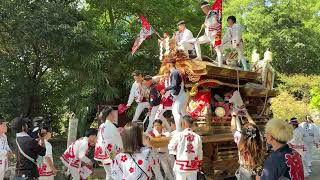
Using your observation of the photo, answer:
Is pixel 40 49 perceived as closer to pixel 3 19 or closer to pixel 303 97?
pixel 3 19

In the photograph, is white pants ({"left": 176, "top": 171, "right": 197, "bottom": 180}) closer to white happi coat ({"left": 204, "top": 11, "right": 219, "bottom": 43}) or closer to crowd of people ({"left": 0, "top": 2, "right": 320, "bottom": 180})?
crowd of people ({"left": 0, "top": 2, "right": 320, "bottom": 180})

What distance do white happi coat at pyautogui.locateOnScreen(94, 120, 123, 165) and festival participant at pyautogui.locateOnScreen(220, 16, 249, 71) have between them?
15.3 feet

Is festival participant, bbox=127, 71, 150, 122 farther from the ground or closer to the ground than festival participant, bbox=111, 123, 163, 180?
farther from the ground

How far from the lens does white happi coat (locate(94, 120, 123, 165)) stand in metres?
7.24

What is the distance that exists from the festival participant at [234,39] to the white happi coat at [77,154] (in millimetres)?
5001

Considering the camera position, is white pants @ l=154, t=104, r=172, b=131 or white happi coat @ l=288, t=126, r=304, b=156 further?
white happi coat @ l=288, t=126, r=304, b=156

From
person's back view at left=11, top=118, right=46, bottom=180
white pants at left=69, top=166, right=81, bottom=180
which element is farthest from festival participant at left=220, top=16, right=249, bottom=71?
person's back view at left=11, top=118, right=46, bottom=180

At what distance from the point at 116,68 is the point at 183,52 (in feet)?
24.7

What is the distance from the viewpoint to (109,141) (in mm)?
7270

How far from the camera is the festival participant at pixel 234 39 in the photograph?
1093 centimetres

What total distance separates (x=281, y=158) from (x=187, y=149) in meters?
3.02

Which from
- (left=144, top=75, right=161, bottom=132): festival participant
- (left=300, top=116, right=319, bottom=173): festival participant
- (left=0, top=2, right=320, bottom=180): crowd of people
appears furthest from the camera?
(left=300, top=116, right=319, bottom=173): festival participant

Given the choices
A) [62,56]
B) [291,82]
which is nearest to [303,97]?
[291,82]

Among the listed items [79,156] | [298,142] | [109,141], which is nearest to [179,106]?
[109,141]
